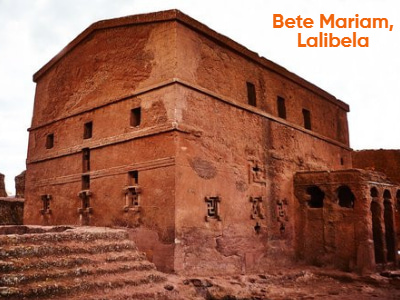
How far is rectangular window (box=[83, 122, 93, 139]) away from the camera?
34.6 feet

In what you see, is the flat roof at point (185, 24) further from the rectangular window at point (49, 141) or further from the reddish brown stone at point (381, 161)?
the reddish brown stone at point (381, 161)

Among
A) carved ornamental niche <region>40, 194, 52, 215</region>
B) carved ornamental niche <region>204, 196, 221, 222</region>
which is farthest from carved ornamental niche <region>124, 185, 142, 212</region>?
carved ornamental niche <region>40, 194, 52, 215</region>

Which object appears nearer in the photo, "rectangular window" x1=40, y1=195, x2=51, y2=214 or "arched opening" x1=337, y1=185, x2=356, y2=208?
"rectangular window" x1=40, y1=195, x2=51, y2=214

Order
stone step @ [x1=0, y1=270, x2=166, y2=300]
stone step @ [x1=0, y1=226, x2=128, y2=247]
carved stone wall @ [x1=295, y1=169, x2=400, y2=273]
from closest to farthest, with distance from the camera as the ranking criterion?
stone step @ [x1=0, y1=270, x2=166, y2=300], stone step @ [x1=0, y1=226, x2=128, y2=247], carved stone wall @ [x1=295, y1=169, x2=400, y2=273]

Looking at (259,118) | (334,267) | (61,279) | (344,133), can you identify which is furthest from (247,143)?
(344,133)

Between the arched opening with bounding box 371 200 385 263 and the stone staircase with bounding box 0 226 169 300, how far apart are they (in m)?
7.50

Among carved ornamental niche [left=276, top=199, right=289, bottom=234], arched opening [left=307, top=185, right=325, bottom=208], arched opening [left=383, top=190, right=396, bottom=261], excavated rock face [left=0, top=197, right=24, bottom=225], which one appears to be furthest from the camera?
excavated rock face [left=0, top=197, right=24, bottom=225]

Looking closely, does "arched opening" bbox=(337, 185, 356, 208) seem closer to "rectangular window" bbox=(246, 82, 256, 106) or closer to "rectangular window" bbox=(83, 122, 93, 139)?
"rectangular window" bbox=(246, 82, 256, 106)

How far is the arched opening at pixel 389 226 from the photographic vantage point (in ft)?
40.4

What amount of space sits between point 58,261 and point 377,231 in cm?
938

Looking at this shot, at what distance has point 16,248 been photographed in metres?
5.91

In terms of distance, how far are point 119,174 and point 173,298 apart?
11.8ft

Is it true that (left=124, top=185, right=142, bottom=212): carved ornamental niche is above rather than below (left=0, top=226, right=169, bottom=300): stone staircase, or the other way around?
above

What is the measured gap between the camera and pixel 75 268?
A: 614 cm
